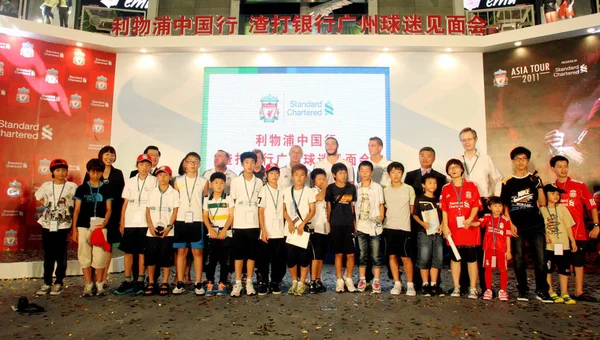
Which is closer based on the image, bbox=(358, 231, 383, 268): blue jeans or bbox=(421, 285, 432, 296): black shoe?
bbox=(421, 285, 432, 296): black shoe

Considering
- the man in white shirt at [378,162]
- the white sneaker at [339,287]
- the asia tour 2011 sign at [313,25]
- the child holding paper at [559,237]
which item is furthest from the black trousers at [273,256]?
the asia tour 2011 sign at [313,25]

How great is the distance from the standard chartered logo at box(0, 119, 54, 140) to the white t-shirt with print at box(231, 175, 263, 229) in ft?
13.7

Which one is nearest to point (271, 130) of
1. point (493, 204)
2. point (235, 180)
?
point (235, 180)

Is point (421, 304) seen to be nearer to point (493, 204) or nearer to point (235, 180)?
point (493, 204)

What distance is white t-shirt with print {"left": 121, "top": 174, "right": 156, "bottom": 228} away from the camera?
11.7ft

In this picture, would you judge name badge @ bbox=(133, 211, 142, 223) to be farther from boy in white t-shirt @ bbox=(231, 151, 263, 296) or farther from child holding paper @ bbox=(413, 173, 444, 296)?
child holding paper @ bbox=(413, 173, 444, 296)

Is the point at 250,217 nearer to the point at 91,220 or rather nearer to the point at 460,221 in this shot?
the point at 91,220

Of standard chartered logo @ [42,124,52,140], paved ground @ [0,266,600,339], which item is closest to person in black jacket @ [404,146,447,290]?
paved ground @ [0,266,600,339]

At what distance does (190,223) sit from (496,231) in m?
2.87

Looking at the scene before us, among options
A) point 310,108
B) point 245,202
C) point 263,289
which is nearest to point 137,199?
point 245,202

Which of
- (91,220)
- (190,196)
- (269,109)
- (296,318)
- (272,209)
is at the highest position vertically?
(269,109)

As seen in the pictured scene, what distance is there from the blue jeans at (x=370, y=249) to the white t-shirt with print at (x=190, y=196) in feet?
5.26

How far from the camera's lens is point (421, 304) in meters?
3.23

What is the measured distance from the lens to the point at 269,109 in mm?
6164
